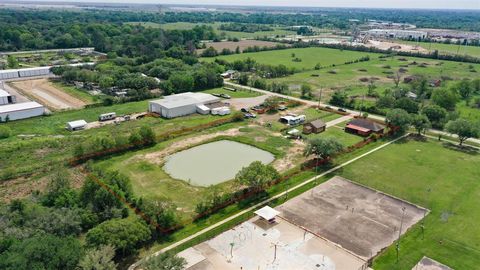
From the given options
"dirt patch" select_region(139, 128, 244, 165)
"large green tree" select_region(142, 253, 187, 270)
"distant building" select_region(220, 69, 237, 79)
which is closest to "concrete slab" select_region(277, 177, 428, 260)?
"large green tree" select_region(142, 253, 187, 270)

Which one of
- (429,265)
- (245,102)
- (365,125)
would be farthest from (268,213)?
(245,102)

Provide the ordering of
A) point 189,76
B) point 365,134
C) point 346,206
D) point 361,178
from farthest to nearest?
point 189,76
point 365,134
point 361,178
point 346,206

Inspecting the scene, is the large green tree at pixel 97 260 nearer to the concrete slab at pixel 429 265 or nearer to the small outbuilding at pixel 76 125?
the concrete slab at pixel 429 265

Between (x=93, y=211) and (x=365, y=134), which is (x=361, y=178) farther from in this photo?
(x=93, y=211)

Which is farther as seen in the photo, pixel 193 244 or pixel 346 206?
pixel 346 206

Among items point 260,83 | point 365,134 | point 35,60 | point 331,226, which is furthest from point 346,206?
point 35,60

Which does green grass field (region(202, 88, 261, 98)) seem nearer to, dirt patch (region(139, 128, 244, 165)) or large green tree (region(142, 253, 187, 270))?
dirt patch (region(139, 128, 244, 165))

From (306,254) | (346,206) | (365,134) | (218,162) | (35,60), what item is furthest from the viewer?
(35,60)
